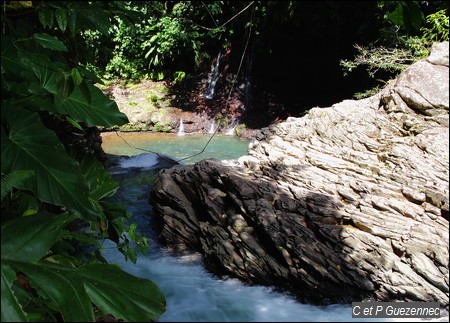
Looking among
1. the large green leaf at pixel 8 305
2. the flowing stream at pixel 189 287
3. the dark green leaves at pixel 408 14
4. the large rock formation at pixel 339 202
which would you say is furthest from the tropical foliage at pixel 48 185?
the large rock formation at pixel 339 202

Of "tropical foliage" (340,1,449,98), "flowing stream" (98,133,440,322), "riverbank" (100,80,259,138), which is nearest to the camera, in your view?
"flowing stream" (98,133,440,322)

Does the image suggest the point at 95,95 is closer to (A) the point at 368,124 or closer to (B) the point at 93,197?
(B) the point at 93,197

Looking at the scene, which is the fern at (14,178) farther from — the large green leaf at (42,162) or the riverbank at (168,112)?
the riverbank at (168,112)

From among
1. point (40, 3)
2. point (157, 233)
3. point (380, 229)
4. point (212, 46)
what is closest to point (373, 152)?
point (380, 229)

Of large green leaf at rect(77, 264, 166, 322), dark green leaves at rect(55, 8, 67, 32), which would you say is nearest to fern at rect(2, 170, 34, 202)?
large green leaf at rect(77, 264, 166, 322)

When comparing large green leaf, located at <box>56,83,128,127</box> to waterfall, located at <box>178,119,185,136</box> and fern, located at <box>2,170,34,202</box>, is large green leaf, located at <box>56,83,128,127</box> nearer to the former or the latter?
fern, located at <box>2,170,34,202</box>

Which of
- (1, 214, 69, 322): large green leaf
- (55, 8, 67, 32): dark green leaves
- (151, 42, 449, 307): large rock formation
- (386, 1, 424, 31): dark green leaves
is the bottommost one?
(151, 42, 449, 307): large rock formation

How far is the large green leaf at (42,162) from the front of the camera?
4.09 feet

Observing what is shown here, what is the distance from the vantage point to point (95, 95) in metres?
1.83

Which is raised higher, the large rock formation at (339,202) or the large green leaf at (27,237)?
the large green leaf at (27,237)

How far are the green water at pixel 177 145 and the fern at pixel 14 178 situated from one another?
25.0 ft

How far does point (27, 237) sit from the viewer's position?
3.07 feet

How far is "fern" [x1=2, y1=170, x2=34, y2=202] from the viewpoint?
1.23m

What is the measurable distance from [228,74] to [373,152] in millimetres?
9295
